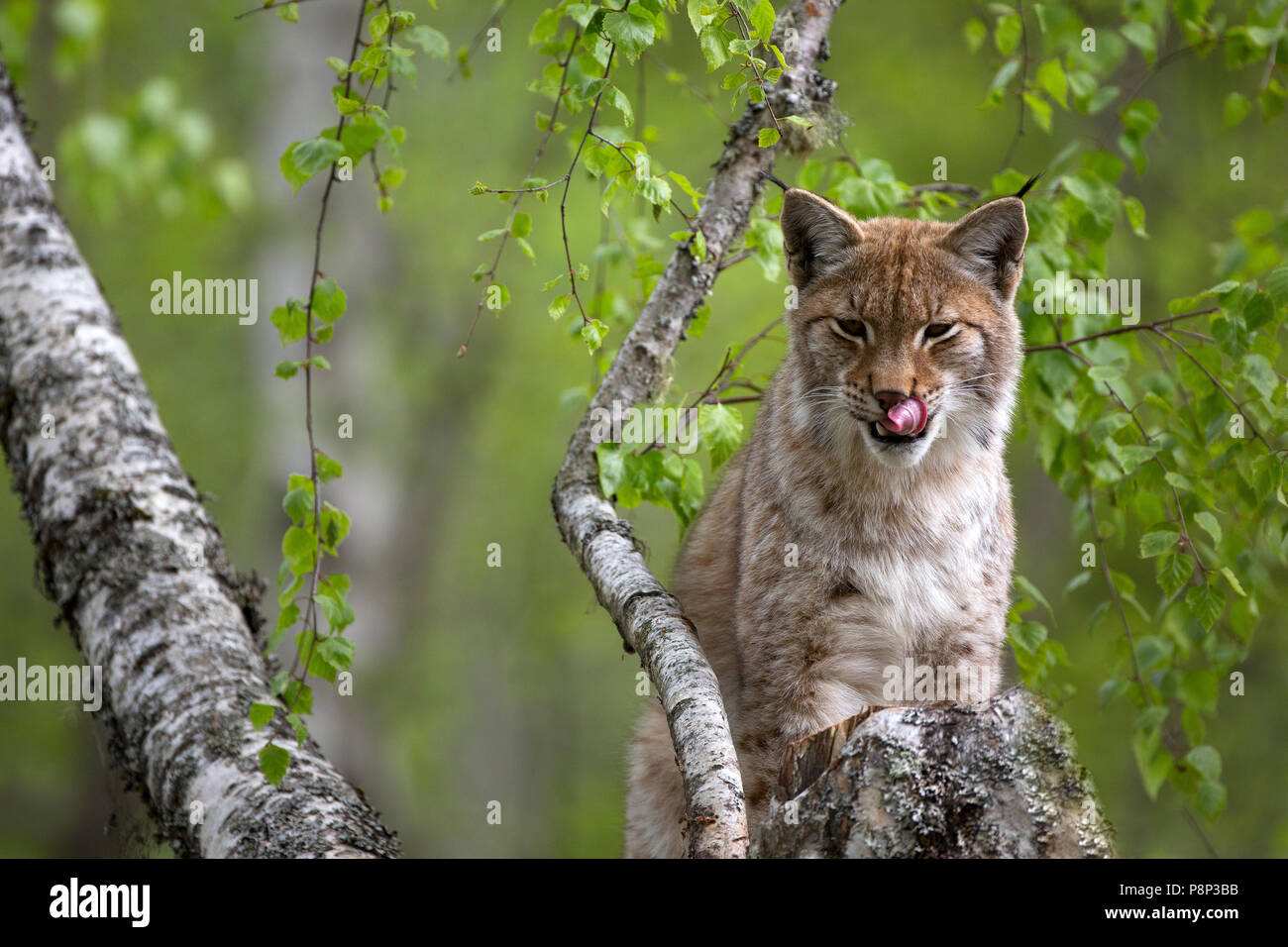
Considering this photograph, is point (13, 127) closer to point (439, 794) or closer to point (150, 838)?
point (150, 838)

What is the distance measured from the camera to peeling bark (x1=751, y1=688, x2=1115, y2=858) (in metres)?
2.38

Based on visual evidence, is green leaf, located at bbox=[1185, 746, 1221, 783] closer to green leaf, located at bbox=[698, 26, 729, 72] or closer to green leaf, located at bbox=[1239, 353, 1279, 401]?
green leaf, located at bbox=[1239, 353, 1279, 401]

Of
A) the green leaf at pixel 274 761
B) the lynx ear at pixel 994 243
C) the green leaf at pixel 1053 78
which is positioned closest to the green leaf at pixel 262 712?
the green leaf at pixel 274 761

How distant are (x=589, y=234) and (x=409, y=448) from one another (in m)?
3.41

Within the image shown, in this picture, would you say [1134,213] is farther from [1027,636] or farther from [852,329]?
[1027,636]

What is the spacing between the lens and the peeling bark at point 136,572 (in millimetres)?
3441

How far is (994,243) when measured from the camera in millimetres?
3957

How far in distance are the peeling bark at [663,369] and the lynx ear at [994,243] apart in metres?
0.75

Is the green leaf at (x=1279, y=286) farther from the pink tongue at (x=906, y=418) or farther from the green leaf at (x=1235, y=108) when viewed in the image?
the green leaf at (x=1235, y=108)

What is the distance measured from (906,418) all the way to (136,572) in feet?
8.65

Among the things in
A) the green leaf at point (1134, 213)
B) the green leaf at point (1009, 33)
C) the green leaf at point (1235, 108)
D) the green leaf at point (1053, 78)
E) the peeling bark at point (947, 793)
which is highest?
the green leaf at point (1009, 33)

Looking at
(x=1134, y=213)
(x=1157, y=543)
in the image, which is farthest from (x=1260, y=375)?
(x=1134, y=213)

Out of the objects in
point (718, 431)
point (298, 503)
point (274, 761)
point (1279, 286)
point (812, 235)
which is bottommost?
point (274, 761)
